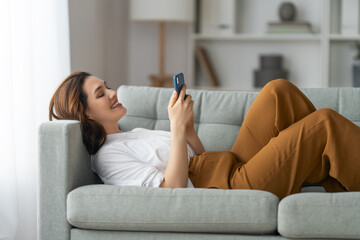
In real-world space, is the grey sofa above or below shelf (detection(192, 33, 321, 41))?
below

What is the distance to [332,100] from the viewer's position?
2.40 metres

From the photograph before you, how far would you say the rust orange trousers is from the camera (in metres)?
1.92

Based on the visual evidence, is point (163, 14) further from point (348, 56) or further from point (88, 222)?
point (88, 222)

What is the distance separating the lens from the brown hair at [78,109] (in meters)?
2.13

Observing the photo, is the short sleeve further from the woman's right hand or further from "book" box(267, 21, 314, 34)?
"book" box(267, 21, 314, 34)

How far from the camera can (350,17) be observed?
13.2 feet

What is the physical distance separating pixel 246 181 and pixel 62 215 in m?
0.68

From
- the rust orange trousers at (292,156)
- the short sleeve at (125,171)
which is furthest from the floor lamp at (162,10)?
the short sleeve at (125,171)

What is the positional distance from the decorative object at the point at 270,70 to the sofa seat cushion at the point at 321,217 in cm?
246

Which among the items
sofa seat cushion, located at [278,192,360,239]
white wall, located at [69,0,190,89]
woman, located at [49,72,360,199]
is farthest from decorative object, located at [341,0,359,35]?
sofa seat cushion, located at [278,192,360,239]

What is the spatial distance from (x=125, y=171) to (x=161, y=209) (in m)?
0.26

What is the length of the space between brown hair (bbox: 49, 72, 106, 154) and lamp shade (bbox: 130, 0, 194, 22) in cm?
189

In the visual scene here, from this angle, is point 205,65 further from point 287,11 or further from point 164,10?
point 287,11

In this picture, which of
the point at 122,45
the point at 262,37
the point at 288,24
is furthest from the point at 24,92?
the point at 288,24
